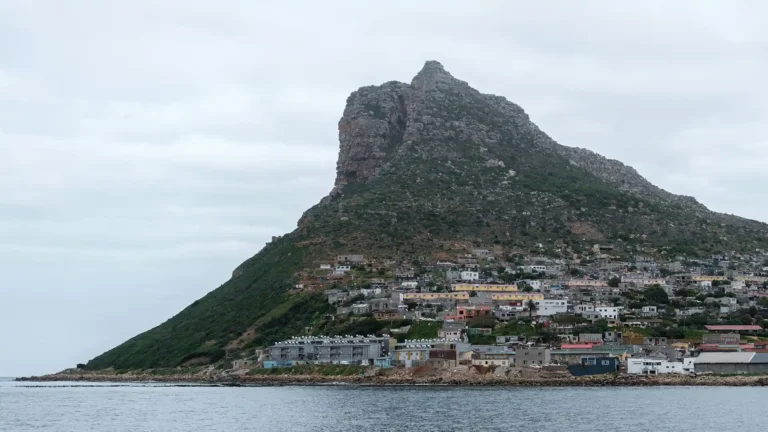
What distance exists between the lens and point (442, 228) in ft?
549

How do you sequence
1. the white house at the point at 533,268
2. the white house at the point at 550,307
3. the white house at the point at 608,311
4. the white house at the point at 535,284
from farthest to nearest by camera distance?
the white house at the point at 533,268 → the white house at the point at 535,284 → the white house at the point at 550,307 → the white house at the point at 608,311

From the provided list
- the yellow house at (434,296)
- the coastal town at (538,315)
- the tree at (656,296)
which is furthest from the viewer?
the tree at (656,296)

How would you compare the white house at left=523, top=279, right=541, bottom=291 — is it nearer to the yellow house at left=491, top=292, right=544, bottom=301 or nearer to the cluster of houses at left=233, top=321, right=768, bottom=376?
the yellow house at left=491, top=292, right=544, bottom=301

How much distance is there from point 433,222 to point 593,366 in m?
58.9

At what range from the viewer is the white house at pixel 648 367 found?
113188 millimetres

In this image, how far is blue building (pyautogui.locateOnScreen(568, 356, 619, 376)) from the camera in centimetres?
11331

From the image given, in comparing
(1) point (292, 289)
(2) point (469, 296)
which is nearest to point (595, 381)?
(2) point (469, 296)

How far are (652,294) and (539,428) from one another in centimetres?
8076

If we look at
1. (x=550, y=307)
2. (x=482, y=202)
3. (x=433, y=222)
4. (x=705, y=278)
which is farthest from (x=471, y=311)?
(x=482, y=202)

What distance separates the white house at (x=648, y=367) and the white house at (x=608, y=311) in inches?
795

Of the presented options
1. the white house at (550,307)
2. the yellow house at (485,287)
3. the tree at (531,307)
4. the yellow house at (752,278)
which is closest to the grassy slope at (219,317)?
the yellow house at (485,287)

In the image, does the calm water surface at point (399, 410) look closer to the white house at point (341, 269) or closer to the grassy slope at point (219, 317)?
the grassy slope at point (219, 317)

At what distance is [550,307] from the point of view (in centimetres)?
13662

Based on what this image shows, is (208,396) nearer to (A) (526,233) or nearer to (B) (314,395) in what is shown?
(B) (314,395)
